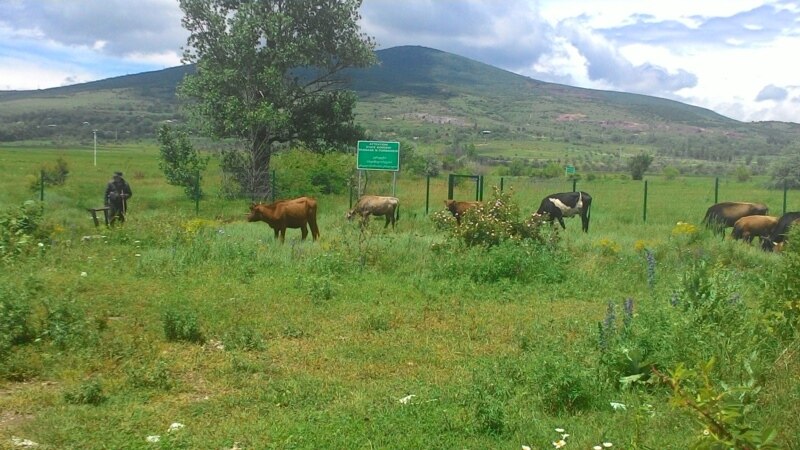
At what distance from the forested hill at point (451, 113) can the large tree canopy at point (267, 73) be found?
167 ft

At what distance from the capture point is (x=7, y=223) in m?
13.8

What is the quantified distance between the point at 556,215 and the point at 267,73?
12.8m

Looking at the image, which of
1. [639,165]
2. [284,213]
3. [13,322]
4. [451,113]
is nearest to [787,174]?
[639,165]

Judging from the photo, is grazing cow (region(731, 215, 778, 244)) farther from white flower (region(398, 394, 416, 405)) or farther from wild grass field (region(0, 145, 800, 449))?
white flower (region(398, 394, 416, 405))

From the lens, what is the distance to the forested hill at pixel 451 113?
352 ft

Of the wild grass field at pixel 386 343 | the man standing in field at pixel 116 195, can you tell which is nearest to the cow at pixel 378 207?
the man standing in field at pixel 116 195

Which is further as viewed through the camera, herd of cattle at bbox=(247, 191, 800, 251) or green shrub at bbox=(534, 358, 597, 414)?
herd of cattle at bbox=(247, 191, 800, 251)

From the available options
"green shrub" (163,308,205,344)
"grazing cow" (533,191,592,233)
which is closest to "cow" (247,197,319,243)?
"grazing cow" (533,191,592,233)

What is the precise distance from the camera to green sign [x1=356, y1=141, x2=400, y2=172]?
2573cm

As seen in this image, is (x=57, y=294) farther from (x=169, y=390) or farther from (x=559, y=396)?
(x=559, y=396)

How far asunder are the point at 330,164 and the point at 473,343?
22.5 metres

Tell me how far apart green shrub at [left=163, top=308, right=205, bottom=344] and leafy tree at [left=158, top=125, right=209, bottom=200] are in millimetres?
22051

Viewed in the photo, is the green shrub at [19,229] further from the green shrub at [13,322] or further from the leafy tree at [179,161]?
the leafy tree at [179,161]

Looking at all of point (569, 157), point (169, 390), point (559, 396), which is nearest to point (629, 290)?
point (559, 396)
